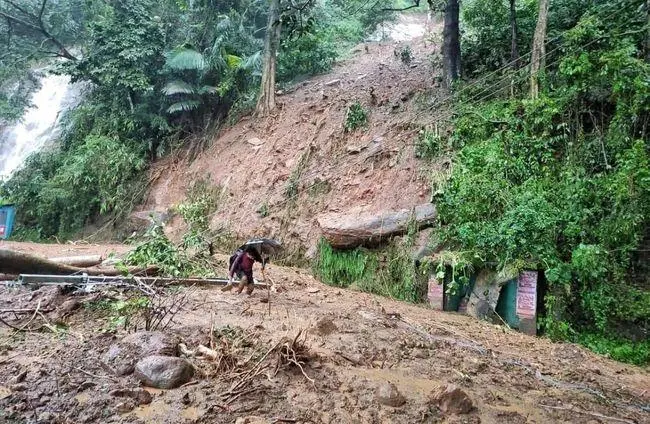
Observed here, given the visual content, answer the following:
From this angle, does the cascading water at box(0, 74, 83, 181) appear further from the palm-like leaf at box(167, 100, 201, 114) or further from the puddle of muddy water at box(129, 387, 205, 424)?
the puddle of muddy water at box(129, 387, 205, 424)

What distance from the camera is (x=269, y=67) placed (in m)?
14.5

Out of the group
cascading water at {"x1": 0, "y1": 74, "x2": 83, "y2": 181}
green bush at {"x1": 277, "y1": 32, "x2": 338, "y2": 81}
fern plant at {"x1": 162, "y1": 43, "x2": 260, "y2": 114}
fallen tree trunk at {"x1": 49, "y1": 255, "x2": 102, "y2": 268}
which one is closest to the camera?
fallen tree trunk at {"x1": 49, "y1": 255, "x2": 102, "y2": 268}

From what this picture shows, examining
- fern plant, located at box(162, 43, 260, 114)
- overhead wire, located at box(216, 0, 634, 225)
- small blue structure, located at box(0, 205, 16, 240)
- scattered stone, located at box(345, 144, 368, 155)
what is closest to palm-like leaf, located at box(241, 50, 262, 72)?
fern plant, located at box(162, 43, 260, 114)

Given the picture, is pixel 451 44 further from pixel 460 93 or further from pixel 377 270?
pixel 377 270

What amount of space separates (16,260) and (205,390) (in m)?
4.17

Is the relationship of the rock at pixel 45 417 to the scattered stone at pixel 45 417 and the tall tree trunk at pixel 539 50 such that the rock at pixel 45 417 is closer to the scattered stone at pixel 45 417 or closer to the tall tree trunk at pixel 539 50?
the scattered stone at pixel 45 417

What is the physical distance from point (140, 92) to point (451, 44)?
35.4 ft

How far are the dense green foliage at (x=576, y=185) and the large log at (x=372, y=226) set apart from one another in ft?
1.56

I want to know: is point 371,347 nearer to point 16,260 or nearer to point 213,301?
point 213,301

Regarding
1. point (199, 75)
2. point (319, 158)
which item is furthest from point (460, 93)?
point (199, 75)

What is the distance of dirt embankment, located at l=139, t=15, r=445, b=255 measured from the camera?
10.2m

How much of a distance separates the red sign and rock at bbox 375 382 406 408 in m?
3.54

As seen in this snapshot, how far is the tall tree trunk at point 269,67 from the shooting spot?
46.8 feet

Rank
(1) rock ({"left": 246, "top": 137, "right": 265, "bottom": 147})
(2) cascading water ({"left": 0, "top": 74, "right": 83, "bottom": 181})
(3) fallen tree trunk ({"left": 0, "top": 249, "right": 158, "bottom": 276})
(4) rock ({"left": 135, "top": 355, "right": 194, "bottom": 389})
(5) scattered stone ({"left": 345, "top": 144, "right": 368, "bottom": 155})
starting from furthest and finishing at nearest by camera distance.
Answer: (2) cascading water ({"left": 0, "top": 74, "right": 83, "bottom": 181}) < (1) rock ({"left": 246, "top": 137, "right": 265, "bottom": 147}) < (5) scattered stone ({"left": 345, "top": 144, "right": 368, "bottom": 155}) < (3) fallen tree trunk ({"left": 0, "top": 249, "right": 158, "bottom": 276}) < (4) rock ({"left": 135, "top": 355, "right": 194, "bottom": 389})
